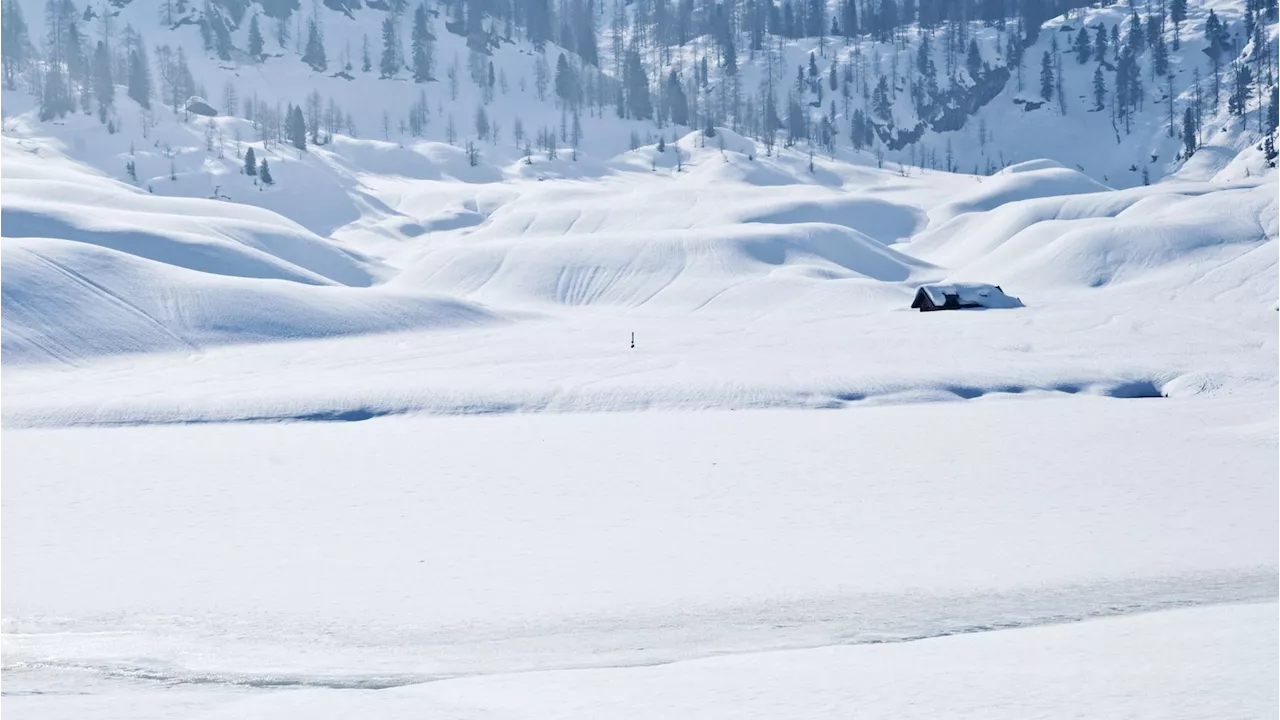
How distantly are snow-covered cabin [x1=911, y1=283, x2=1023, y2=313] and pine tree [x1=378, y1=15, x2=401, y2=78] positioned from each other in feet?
466

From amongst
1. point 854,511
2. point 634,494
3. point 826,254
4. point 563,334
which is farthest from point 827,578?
point 826,254

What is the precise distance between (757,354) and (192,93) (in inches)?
5417

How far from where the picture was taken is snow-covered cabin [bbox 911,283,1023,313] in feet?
201

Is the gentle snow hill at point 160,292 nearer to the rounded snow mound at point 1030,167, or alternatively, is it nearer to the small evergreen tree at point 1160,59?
the rounded snow mound at point 1030,167

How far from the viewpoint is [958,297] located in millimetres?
61344

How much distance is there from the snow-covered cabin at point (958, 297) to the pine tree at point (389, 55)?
14194cm

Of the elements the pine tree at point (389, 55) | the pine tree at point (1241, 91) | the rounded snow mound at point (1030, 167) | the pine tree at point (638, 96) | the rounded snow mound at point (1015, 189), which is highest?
the pine tree at point (389, 55)

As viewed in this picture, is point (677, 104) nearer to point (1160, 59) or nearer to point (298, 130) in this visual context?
point (298, 130)

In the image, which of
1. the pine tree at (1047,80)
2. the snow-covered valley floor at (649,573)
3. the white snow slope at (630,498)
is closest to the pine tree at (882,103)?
the pine tree at (1047,80)

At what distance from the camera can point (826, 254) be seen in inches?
3209

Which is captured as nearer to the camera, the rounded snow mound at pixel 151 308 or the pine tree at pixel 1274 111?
the rounded snow mound at pixel 151 308

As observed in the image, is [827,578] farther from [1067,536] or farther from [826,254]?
[826,254]

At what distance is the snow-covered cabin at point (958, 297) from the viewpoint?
6112 cm

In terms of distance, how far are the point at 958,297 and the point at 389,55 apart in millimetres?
145953
